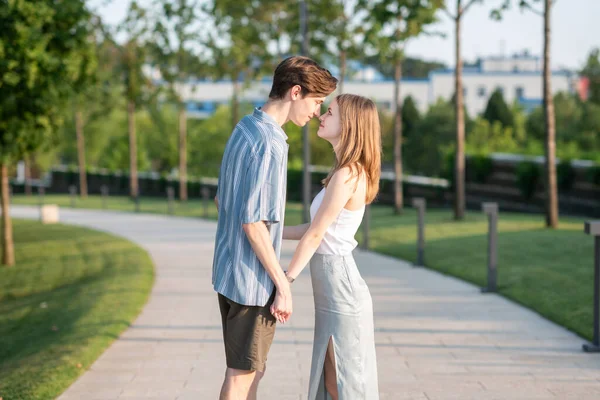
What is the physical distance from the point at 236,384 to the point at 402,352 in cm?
364

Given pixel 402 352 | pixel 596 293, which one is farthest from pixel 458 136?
pixel 402 352

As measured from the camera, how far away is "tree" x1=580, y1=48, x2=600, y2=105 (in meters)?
49.0

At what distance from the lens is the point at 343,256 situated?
13.5 feet

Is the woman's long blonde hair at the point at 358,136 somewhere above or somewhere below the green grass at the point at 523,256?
above

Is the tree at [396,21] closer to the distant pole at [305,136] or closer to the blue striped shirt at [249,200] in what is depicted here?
the distant pole at [305,136]

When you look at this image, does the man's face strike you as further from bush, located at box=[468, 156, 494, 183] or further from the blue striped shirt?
bush, located at box=[468, 156, 494, 183]

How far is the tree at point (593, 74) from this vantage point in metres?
49.0

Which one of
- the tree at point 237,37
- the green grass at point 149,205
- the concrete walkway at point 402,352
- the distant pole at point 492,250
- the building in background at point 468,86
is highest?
the building in background at point 468,86

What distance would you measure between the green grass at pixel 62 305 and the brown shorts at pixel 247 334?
2.59 meters

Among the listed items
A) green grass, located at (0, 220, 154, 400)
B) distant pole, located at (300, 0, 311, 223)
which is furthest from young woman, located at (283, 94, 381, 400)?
distant pole, located at (300, 0, 311, 223)

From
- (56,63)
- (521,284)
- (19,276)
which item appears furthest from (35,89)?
(521,284)

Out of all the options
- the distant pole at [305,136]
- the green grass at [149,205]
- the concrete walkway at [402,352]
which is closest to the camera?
the concrete walkway at [402,352]

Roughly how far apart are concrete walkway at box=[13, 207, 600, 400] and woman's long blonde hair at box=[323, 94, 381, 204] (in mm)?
2390

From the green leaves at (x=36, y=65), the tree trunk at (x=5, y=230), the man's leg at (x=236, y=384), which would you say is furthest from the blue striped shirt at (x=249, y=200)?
the tree trunk at (x=5, y=230)
